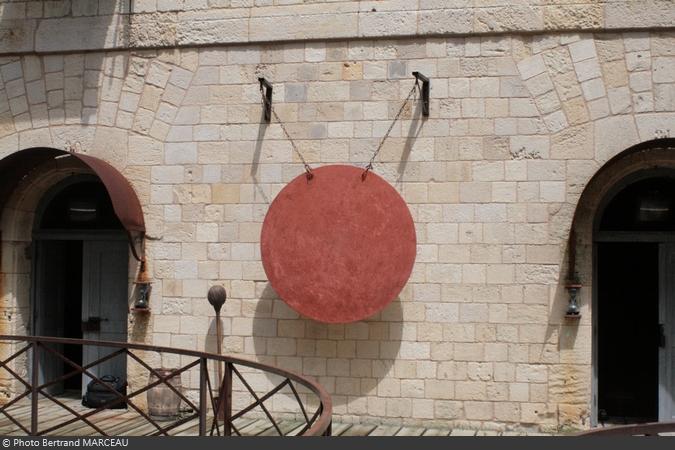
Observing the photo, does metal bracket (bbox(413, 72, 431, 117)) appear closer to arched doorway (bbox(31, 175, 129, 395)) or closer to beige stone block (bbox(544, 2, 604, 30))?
beige stone block (bbox(544, 2, 604, 30))

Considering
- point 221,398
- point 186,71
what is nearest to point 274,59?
point 186,71

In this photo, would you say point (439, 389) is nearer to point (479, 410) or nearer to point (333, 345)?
point (479, 410)

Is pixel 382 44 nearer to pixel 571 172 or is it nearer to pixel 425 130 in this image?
pixel 425 130

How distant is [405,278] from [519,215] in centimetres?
102

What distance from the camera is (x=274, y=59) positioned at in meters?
7.41

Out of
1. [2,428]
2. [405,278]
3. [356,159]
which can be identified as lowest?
[2,428]

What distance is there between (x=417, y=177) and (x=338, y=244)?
32.9 inches

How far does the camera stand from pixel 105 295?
27.2ft

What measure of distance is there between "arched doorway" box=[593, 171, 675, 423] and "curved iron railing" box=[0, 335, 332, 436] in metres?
2.54

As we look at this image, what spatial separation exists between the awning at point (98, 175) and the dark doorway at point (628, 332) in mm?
3953

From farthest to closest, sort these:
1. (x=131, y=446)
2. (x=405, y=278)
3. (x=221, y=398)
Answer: (x=405, y=278) < (x=221, y=398) < (x=131, y=446)

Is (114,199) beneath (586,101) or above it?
beneath

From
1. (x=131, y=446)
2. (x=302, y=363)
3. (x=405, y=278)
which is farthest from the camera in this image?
(x=302, y=363)

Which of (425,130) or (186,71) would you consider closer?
(425,130)
